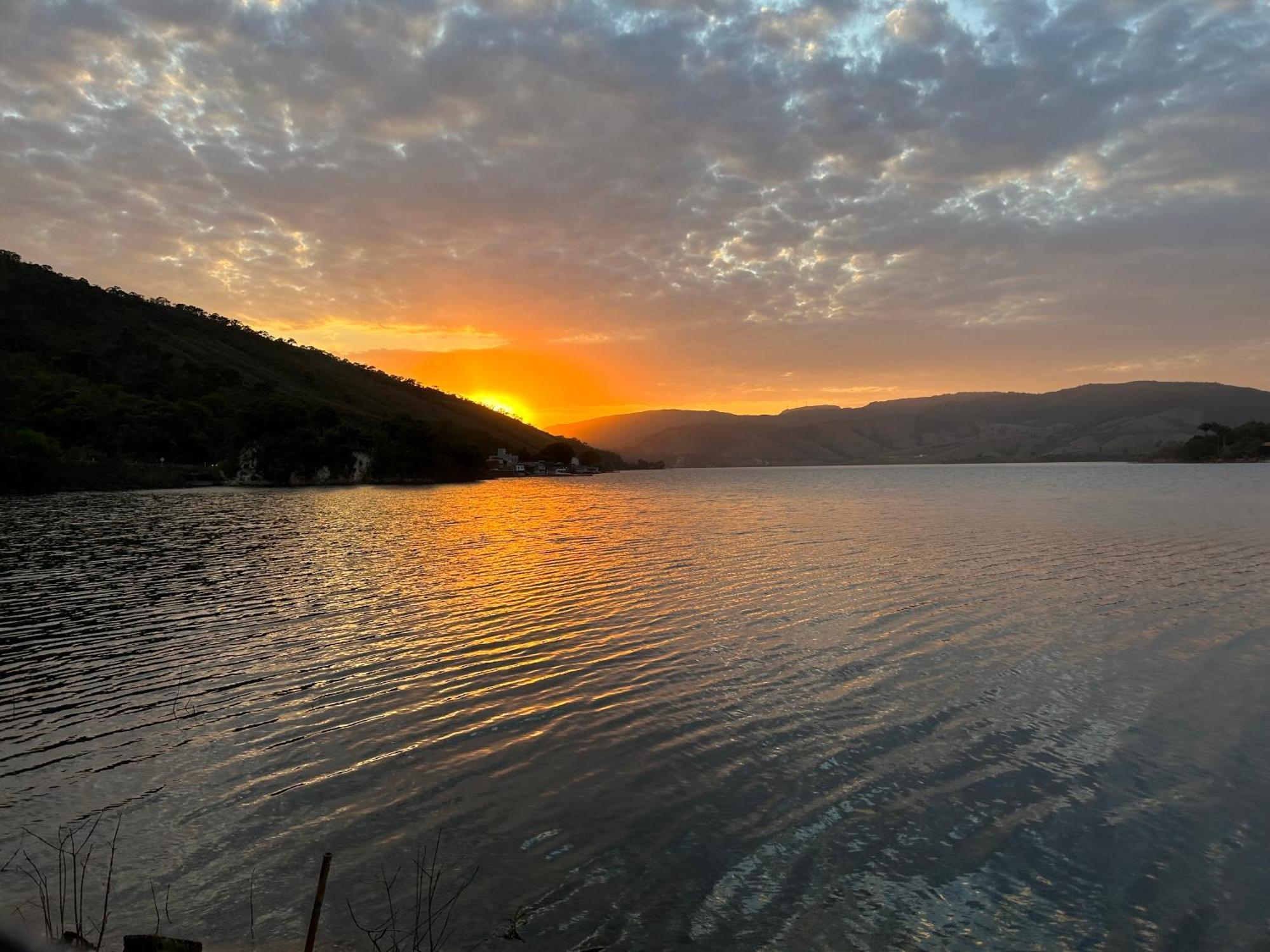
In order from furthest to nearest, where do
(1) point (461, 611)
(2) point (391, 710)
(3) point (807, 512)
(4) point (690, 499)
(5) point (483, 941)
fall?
(4) point (690, 499), (3) point (807, 512), (1) point (461, 611), (2) point (391, 710), (5) point (483, 941)

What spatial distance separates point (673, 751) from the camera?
1345cm

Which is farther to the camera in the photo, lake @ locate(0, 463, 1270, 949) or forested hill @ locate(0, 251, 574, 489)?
forested hill @ locate(0, 251, 574, 489)

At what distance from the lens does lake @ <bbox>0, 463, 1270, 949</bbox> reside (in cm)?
865

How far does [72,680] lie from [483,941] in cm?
1670

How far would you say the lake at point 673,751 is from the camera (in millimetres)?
8648

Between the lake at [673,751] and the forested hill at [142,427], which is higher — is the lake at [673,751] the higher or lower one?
the lower one

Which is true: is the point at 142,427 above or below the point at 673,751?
above

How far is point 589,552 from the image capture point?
45531 millimetres

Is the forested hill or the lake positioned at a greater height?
the forested hill

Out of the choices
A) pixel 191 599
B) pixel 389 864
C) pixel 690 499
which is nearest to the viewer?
pixel 389 864

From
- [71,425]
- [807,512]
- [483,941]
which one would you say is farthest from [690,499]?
[71,425]

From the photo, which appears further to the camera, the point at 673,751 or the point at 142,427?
the point at 142,427

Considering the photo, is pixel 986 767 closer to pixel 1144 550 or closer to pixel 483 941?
pixel 483 941

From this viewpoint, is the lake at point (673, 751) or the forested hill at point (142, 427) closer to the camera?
the lake at point (673, 751)
